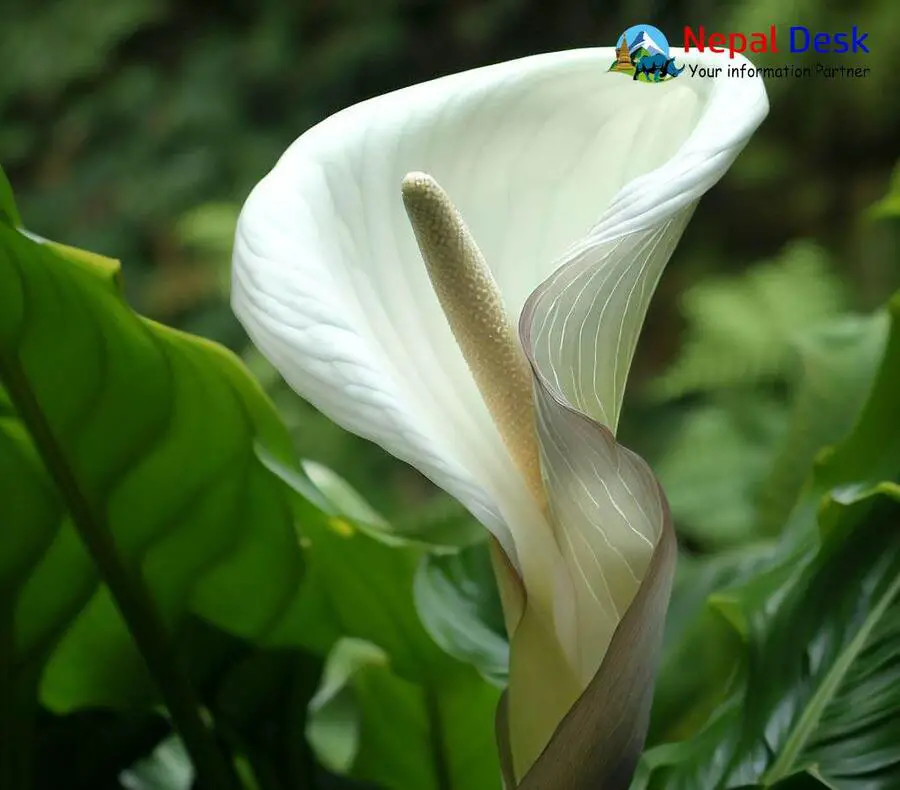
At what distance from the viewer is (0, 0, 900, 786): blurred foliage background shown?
139 centimetres

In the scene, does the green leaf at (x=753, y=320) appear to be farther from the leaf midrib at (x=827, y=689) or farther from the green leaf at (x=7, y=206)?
the green leaf at (x=7, y=206)

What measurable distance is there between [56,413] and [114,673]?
0.52 ft

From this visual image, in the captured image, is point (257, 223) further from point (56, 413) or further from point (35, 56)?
point (35, 56)

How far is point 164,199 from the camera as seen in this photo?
5.84ft

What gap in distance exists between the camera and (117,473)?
0.40 metres

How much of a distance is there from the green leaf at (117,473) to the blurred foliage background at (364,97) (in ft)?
2.74

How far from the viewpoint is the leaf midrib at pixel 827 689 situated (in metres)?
0.39

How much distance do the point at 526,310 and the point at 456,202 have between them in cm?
9

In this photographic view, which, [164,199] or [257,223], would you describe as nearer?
[257,223]

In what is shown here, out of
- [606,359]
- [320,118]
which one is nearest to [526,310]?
[606,359]

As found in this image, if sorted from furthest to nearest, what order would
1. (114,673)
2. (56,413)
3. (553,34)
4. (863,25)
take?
1. (553,34)
2. (863,25)
3. (114,673)
4. (56,413)

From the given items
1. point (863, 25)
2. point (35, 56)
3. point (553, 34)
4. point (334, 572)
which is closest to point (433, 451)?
point (334, 572)

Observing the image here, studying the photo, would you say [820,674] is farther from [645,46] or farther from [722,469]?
[722,469]

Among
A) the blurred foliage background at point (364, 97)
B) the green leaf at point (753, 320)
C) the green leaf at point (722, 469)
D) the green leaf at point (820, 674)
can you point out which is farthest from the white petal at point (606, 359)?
the green leaf at point (753, 320)
